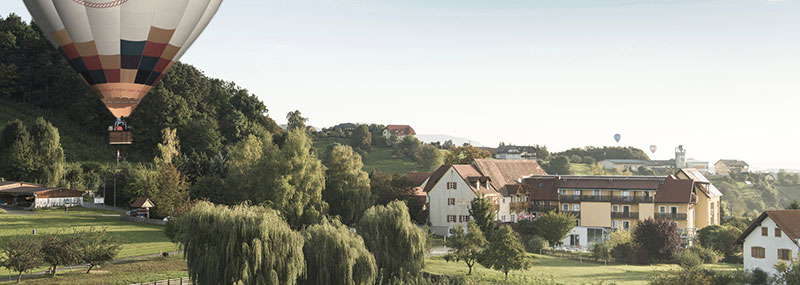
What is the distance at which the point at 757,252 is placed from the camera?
44.2 metres

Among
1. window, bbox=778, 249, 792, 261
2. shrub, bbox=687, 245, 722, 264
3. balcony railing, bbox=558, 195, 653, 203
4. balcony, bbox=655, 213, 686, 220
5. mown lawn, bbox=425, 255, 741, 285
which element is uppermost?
balcony railing, bbox=558, 195, 653, 203

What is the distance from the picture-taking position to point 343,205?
5731cm

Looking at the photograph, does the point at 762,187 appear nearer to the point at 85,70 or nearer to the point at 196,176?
the point at 196,176

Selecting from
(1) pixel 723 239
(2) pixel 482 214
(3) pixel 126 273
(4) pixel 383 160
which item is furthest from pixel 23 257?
(4) pixel 383 160

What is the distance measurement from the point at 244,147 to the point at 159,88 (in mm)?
29787

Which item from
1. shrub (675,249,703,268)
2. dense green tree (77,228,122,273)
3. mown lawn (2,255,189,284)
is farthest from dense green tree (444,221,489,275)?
dense green tree (77,228,122,273)

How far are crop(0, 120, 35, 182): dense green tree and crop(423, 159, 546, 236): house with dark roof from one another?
39924 millimetres

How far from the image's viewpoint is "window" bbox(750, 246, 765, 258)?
144 ft

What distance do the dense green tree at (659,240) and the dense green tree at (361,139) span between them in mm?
72056

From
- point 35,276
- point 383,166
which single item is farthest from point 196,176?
point 383,166

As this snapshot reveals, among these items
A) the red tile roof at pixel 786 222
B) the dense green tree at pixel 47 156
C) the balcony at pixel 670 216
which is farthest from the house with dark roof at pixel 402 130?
the red tile roof at pixel 786 222

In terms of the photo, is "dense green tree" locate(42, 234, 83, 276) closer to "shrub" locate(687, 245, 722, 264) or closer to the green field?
"shrub" locate(687, 245, 722, 264)

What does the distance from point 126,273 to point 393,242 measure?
1446 cm

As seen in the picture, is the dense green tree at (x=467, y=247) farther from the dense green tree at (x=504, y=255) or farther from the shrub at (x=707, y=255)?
the shrub at (x=707, y=255)
